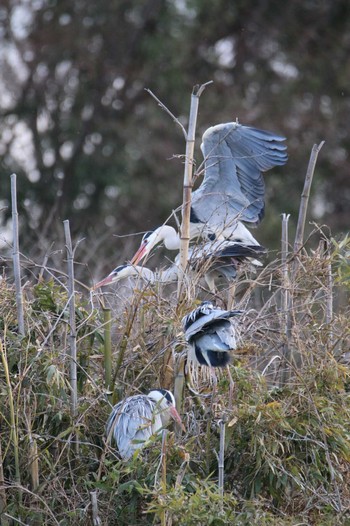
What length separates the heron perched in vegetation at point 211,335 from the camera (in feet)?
12.6

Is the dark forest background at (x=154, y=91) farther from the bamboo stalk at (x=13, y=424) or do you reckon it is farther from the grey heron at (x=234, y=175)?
the bamboo stalk at (x=13, y=424)

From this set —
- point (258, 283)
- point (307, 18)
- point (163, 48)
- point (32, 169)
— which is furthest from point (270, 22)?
point (258, 283)

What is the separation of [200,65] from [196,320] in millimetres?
10640

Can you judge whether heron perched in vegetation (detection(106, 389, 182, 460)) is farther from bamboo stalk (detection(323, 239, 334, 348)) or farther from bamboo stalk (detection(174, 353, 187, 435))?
bamboo stalk (detection(323, 239, 334, 348))

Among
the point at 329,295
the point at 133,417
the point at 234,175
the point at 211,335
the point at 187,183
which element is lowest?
the point at 234,175

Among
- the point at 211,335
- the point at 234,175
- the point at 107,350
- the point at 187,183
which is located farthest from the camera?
the point at 234,175

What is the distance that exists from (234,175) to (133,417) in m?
2.10

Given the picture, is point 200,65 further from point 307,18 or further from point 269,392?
point 269,392

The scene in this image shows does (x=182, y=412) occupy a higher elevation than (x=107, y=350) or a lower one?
lower

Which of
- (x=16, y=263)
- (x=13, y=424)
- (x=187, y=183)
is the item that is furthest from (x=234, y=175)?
(x=13, y=424)

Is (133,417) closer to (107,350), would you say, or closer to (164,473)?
(107,350)

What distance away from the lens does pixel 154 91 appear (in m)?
13.8

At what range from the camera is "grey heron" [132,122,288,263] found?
583 centimetres

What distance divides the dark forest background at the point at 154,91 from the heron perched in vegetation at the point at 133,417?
8.75m
